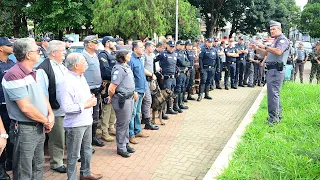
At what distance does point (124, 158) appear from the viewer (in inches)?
195

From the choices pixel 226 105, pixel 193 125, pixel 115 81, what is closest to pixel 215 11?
pixel 226 105

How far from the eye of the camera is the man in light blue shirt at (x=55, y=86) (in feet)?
13.5

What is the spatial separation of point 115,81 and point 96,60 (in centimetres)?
73

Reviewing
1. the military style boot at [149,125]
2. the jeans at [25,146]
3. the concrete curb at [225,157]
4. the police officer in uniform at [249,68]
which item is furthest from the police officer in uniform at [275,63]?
the police officer in uniform at [249,68]

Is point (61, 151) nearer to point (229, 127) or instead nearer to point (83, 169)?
point (83, 169)

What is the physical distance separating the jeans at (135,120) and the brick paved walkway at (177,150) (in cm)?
24

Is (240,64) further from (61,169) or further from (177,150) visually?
(61,169)

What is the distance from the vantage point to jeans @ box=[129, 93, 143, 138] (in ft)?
18.3

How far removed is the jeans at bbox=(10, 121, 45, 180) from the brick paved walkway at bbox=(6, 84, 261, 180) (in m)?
1.09

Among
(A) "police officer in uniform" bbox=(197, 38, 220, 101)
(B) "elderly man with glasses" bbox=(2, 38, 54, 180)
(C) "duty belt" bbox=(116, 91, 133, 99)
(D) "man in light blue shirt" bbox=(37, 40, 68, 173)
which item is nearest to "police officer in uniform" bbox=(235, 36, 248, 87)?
(A) "police officer in uniform" bbox=(197, 38, 220, 101)

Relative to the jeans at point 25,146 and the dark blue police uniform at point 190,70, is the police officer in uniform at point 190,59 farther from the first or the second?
the jeans at point 25,146

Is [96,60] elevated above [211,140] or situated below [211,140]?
above

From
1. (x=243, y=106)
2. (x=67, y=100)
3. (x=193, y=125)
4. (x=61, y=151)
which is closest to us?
(x=67, y=100)

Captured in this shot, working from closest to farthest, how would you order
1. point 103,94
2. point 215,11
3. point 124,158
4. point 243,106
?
point 124,158 → point 103,94 → point 243,106 → point 215,11
